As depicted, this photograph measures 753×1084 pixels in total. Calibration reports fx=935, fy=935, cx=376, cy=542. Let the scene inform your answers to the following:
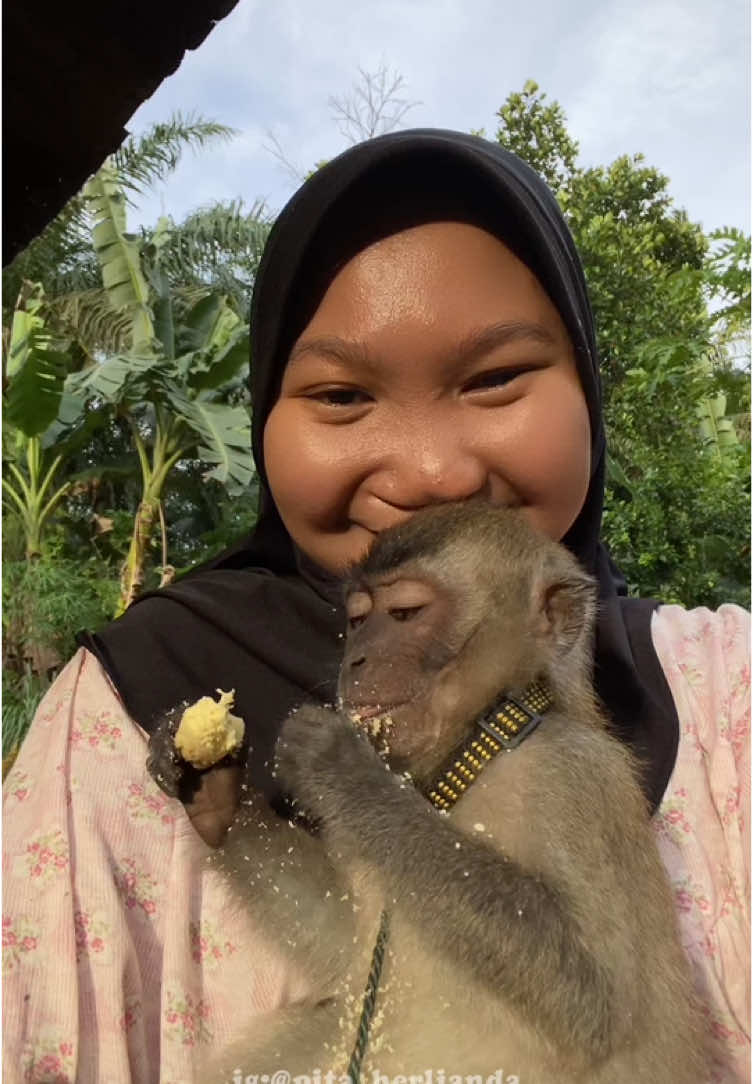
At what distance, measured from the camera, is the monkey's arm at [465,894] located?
4.85 feet

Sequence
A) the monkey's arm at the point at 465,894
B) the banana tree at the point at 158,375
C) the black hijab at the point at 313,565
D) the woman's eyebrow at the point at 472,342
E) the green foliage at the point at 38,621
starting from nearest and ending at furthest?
1. the monkey's arm at the point at 465,894
2. the woman's eyebrow at the point at 472,342
3. the black hijab at the point at 313,565
4. the banana tree at the point at 158,375
5. the green foliage at the point at 38,621

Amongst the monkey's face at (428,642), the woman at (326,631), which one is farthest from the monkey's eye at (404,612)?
the woman at (326,631)

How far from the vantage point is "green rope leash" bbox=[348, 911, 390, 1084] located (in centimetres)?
150

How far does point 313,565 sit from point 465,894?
693 millimetres

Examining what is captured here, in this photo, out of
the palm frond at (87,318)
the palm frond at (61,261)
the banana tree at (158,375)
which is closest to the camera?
the banana tree at (158,375)

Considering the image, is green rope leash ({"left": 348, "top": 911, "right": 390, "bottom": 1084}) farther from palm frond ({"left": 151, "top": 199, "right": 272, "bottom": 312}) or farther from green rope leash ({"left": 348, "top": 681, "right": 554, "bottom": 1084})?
palm frond ({"left": 151, "top": 199, "right": 272, "bottom": 312})

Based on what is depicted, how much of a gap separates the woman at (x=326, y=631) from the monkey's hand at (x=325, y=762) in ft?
0.40

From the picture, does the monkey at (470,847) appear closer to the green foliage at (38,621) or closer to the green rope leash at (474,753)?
the green rope leash at (474,753)

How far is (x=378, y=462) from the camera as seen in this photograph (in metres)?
1.64

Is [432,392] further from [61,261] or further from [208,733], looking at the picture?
[61,261]

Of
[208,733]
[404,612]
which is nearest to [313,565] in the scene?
[404,612]

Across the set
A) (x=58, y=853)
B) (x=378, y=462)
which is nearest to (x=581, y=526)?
(x=378, y=462)

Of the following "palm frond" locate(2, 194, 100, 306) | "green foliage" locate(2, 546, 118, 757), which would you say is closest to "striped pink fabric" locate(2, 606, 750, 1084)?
"green foliage" locate(2, 546, 118, 757)

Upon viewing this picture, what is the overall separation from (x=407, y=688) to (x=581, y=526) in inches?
26.0
